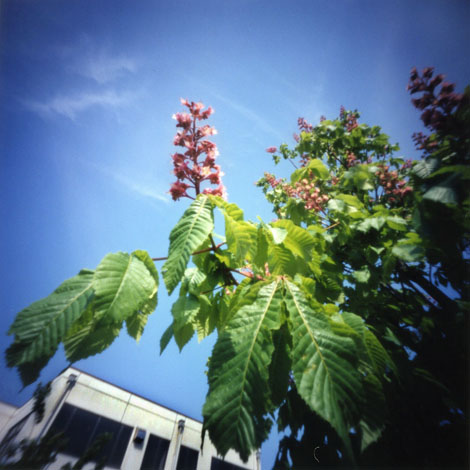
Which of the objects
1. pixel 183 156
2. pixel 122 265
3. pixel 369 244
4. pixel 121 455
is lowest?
pixel 121 455

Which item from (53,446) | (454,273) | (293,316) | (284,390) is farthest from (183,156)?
(454,273)

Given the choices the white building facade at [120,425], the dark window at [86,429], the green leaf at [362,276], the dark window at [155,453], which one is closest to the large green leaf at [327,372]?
the green leaf at [362,276]

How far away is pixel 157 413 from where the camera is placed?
369 inches

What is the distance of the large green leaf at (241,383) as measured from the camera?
547mm

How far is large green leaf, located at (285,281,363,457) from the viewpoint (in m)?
0.57

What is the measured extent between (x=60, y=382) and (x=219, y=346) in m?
10.2

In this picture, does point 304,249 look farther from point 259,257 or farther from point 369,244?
point 369,244

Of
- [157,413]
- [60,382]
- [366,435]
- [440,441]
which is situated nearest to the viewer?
[366,435]

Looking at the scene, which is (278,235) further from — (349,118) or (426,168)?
(349,118)

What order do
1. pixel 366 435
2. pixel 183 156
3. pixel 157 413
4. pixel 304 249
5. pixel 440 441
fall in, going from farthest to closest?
pixel 157 413, pixel 183 156, pixel 440 441, pixel 304 249, pixel 366 435

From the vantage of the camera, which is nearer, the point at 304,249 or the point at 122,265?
the point at 122,265

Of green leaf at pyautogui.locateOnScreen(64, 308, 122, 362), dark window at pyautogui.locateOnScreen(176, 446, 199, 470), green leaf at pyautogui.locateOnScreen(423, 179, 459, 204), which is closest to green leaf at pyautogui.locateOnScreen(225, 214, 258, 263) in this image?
green leaf at pyautogui.locateOnScreen(64, 308, 122, 362)

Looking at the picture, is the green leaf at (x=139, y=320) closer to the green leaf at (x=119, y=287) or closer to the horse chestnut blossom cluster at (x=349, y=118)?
the green leaf at (x=119, y=287)

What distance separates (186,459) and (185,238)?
1309cm
